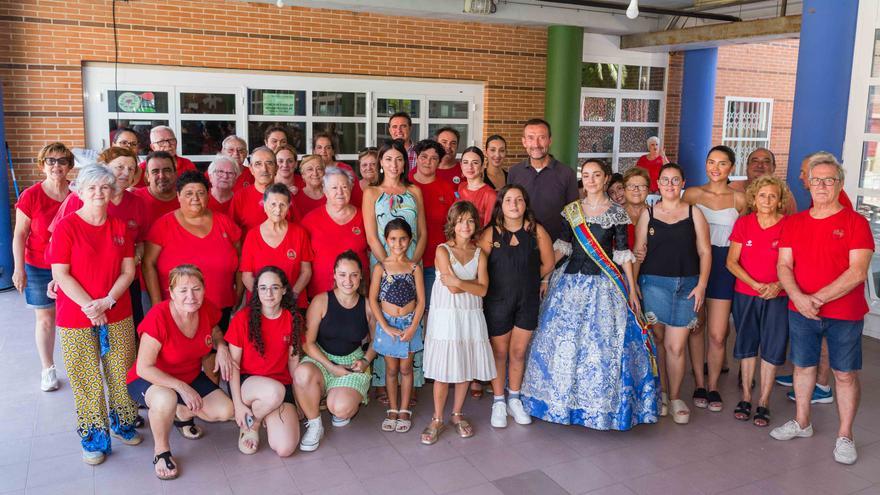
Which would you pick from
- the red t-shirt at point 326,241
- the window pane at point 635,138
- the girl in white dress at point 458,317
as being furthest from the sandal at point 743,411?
the window pane at point 635,138

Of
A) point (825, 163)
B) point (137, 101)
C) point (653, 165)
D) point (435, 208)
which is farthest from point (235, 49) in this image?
point (825, 163)

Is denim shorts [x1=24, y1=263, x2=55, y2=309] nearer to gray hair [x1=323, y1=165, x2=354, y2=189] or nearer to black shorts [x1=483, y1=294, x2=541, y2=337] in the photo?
gray hair [x1=323, y1=165, x2=354, y2=189]

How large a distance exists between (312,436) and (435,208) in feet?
5.72

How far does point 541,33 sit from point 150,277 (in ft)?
27.9

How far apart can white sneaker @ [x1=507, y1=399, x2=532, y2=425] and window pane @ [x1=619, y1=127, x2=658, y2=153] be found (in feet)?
29.6

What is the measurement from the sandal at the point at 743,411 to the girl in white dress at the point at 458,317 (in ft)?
5.64

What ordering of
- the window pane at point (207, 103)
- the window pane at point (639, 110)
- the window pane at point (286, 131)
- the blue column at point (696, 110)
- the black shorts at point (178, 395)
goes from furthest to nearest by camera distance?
the window pane at point (639, 110) < the blue column at point (696, 110) < the window pane at point (286, 131) < the window pane at point (207, 103) < the black shorts at point (178, 395)

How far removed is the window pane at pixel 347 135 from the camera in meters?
9.88

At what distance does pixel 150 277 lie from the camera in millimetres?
4035

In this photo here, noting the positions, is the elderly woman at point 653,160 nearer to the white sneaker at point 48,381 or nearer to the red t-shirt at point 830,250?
the red t-shirt at point 830,250

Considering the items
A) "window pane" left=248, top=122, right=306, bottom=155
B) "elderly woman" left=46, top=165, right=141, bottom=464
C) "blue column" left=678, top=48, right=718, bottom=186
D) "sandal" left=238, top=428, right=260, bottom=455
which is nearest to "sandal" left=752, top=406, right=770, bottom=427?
"sandal" left=238, top=428, right=260, bottom=455

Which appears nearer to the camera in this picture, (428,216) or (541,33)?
(428,216)

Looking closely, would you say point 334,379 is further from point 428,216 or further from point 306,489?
point 428,216

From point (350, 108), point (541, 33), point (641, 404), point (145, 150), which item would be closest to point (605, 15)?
point (541, 33)
